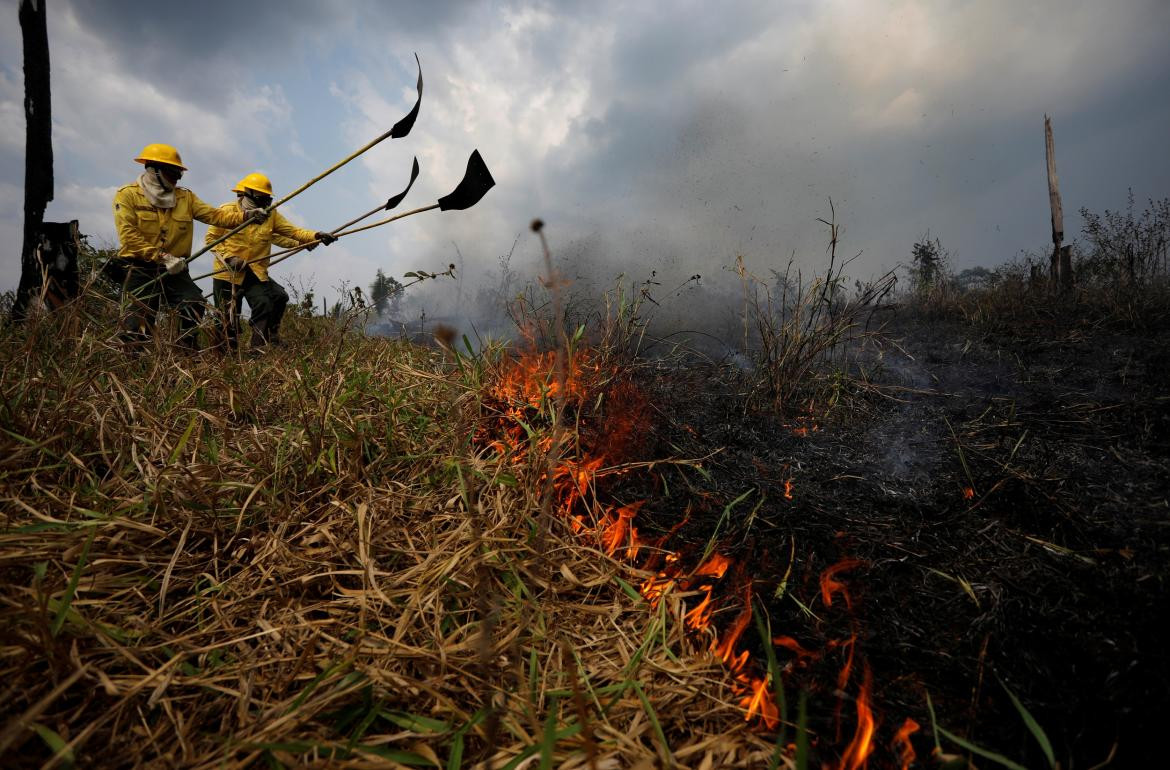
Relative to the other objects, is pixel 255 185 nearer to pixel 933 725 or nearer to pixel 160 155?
pixel 160 155

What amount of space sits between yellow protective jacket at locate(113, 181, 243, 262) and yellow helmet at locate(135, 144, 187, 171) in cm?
25

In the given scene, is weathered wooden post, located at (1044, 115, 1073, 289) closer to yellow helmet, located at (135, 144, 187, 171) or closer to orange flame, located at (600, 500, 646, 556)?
orange flame, located at (600, 500, 646, 556)

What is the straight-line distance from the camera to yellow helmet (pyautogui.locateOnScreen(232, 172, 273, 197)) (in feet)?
17.6

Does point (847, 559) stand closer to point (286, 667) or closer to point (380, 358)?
point (286, 667)

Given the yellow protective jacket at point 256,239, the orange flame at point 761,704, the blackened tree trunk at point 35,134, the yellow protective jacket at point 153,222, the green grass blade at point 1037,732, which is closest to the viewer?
the green grass blade at point 1037,732

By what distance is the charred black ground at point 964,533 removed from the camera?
1.03 metres

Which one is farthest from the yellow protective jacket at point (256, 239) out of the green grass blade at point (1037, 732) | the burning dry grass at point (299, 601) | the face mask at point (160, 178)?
the green grass blade at point (1037, 732)

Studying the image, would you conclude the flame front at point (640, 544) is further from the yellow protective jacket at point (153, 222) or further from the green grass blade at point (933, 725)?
the yellow protective jacket at point (153, 222)

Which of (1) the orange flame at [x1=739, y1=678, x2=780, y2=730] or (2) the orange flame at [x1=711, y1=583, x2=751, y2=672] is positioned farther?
(2) the orange flame at [x1=711, y1=583, x2=751, y2=672]

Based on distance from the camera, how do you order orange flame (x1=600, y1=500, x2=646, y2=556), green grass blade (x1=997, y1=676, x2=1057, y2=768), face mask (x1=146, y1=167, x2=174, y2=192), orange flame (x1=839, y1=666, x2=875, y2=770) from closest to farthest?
green grass blade (x1=997, y1=676, x2=1057, y2=768)
orange flame (x1=839, y1=666, x2=875, y2=770)
orange flame (x1=600, y1=500, x2=646, y2=556)
face mask (x1=146, y1=167, x2=174, y2=192)

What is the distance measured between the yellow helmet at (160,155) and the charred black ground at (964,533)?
506 centimetres

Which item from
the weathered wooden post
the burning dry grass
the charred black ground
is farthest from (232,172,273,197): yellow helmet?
the weathered wooden post

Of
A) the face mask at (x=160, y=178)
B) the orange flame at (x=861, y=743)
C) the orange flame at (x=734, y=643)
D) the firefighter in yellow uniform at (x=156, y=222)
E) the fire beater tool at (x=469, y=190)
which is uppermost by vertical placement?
the face mask at (x=160, y=178)

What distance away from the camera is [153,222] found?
171 inches
